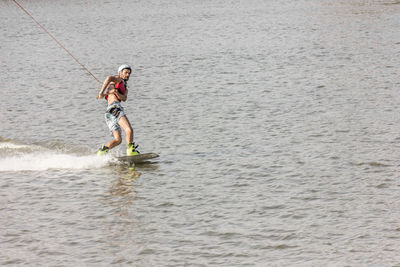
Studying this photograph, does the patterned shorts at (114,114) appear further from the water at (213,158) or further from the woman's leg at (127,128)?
the water at (213,158)

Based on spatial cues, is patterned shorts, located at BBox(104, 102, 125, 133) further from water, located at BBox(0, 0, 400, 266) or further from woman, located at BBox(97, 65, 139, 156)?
water, located at BBox(0, 0, 400, 266)

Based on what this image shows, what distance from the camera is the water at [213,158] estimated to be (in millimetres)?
10891

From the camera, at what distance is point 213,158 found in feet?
51.1

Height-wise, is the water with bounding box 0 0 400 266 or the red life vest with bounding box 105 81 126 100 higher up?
the red life vest with bounding box 105 81 126 100

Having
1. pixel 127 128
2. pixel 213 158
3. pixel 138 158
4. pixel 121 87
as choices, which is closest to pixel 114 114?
pixel 127 128

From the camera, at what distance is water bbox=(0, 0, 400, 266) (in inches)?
429

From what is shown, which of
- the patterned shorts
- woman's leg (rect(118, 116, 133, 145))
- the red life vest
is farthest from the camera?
the patterned shorts

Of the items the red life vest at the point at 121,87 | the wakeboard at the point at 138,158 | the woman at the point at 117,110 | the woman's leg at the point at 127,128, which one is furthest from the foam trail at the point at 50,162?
the red life vest at the point at 121,87

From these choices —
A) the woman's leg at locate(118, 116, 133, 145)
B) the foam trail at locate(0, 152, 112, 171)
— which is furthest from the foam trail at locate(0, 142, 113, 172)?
the woman's leg at locate(118, 116, 133, 145)

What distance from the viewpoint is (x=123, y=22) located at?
47.9m

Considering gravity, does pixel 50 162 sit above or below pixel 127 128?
below

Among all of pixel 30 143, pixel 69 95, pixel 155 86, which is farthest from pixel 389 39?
pixel 30 143

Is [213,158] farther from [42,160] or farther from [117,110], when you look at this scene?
[42,160]

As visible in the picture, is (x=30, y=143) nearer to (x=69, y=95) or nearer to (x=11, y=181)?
(x=11, y=181)
